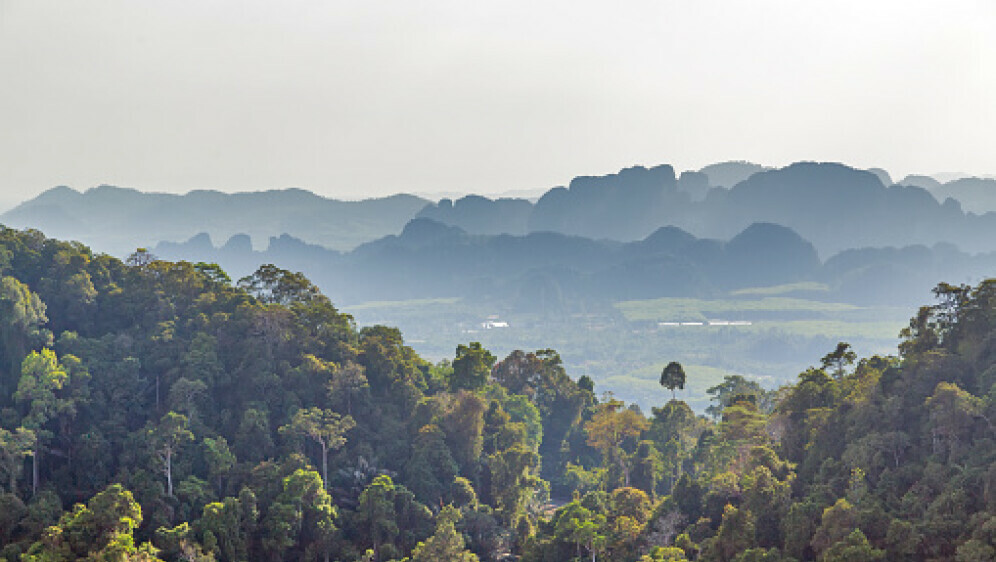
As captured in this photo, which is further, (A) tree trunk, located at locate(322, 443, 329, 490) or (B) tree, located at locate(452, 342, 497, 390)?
(B) tree, located at locate(452, 342, 497, 390)

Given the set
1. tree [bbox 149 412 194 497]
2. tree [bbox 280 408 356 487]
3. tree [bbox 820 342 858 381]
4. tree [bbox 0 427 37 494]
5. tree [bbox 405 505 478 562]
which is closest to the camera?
tree [bbox 0 427 37 494]

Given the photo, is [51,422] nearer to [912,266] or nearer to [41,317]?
[41,317]

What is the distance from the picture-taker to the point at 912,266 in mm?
144625

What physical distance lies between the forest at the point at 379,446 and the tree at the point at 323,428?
0.28 ft

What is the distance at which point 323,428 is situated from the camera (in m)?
31.6

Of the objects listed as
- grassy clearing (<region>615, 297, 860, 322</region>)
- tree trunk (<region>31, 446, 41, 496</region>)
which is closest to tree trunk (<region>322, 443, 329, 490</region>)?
tree trunk (<region>31, 446, 41, 496</region>)

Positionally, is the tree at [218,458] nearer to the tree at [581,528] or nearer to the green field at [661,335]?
the tree at [581,528]

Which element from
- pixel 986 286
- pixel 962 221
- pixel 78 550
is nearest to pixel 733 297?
pixel 962 221

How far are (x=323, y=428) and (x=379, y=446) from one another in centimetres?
250

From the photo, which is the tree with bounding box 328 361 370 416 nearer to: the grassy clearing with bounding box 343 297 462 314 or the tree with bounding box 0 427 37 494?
the tree with bounding box 0 427 37 494

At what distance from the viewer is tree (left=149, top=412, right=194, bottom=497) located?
28188 millimetres

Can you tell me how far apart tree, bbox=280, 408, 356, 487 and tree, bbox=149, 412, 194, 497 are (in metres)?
3.14

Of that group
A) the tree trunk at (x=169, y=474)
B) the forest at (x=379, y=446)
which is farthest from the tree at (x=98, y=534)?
the tree trunk at (x=169, y=474)

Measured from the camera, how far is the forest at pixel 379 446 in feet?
79.9
